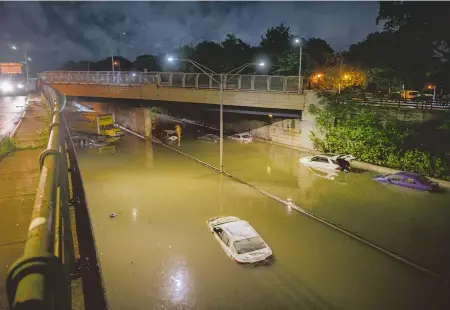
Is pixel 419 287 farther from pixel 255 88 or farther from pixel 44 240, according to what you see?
pixel 255 88

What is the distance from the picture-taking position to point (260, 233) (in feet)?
58.6

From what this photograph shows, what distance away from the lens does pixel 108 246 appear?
53.9 feet

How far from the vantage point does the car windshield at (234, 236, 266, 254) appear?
49.8ft

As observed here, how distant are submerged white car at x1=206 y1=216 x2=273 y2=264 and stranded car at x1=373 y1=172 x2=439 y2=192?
14.6 meters

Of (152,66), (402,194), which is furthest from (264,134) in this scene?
(152,66)

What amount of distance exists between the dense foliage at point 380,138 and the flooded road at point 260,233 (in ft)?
12.0

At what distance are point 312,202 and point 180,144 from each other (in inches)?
954

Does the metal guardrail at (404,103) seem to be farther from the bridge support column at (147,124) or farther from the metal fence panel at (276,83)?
the bridge support column at (147,124)

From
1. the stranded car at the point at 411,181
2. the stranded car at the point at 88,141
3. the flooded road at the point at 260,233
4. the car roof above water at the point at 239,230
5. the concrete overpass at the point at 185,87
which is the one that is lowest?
the flooded road at the point at 260,233

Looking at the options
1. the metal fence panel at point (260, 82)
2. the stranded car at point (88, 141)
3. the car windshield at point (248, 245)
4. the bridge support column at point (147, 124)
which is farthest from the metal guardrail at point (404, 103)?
the stranded car at point (88, 141)

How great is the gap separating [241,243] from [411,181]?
15834 mm

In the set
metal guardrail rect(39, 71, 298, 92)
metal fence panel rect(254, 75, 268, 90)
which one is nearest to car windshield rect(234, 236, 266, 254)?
metal guardrail rect(39, 71, 298, 92)

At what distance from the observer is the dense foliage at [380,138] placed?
2678 centimetres

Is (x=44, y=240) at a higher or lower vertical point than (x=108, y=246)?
higher
